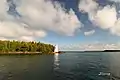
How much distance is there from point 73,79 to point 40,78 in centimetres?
1044

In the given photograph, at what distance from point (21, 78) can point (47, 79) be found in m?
8.36

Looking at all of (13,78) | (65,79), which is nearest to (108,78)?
(65,79)

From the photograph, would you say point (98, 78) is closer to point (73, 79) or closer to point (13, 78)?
point (73, 79)

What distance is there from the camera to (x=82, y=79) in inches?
2384

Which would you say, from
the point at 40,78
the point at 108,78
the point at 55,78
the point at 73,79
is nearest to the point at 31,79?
the point at 40,78

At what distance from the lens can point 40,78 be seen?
202 feet

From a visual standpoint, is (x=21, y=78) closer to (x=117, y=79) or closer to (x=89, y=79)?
(x=89, y=79)

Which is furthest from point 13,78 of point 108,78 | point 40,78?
point 108,78

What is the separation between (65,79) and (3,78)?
19.9m

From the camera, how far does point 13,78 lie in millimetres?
61594

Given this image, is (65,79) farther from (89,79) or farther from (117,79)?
(117,79)

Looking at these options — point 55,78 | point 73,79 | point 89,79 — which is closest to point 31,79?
point 55,78

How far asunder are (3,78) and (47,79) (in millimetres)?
14326

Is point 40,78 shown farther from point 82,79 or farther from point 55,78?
point 82,79
